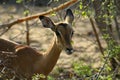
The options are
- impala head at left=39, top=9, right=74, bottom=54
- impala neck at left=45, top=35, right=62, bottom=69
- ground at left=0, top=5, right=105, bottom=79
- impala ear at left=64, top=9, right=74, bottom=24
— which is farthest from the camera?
ground at left=0, top=5, right=105, bottom=79

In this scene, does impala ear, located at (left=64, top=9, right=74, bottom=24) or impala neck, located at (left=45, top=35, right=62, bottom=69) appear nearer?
impala neck, located at (left=45, top=35, right=62, bottom=69)

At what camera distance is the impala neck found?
685 cm

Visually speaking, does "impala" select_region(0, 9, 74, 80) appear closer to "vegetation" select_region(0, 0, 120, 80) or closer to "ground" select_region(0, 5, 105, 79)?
Result: "vegetation" select_region(0, 0, 120, 80)

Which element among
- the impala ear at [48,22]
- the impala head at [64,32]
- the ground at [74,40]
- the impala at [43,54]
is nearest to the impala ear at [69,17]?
the impala at [43,54]

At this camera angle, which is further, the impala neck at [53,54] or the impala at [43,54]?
the impala neck at [53,54]

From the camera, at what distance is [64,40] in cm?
667

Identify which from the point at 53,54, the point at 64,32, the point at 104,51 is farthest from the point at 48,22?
the point at 104,51

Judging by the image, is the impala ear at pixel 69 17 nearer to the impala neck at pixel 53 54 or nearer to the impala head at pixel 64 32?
the impala head at pixel 64 32

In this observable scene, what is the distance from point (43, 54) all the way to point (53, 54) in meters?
0.33

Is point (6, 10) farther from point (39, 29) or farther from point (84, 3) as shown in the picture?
point (84, 3)

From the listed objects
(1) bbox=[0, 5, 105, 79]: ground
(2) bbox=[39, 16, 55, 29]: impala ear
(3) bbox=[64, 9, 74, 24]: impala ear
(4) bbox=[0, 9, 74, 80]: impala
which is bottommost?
(1) bbox=[0, 5, 105, 79]: ground

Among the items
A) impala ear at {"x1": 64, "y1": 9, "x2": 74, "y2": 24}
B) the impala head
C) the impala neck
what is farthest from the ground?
the impala head

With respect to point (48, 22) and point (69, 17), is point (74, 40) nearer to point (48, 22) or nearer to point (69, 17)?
point (69, 17)

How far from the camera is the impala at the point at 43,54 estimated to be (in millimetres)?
6723
